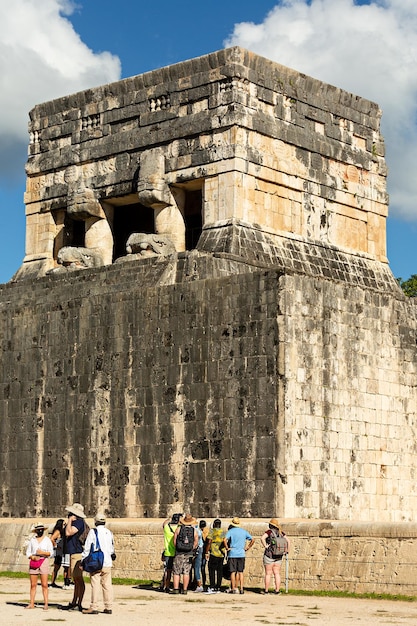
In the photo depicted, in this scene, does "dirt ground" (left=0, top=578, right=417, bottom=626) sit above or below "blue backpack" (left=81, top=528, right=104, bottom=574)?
below

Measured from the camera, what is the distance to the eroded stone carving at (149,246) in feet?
103

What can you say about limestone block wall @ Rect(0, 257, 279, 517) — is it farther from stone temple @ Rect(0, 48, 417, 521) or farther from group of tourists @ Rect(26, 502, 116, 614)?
group of tourists @ Rect(26, 502, 116, 614)

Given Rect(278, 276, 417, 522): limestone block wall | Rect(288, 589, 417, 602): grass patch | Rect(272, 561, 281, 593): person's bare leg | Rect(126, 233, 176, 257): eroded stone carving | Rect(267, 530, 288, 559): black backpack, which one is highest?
Rect(126, 233, 176, 257): eroded stone carving

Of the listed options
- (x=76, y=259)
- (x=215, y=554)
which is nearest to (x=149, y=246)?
(x=76, y=259)

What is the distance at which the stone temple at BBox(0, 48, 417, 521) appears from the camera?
1100 inches

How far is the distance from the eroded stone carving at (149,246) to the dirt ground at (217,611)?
10507mm

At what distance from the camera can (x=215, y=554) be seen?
74.3 feet

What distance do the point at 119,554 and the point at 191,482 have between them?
4.20 m

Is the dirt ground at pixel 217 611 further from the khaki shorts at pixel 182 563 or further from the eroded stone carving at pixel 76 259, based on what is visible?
the eroded stone carving at pixel 76 259

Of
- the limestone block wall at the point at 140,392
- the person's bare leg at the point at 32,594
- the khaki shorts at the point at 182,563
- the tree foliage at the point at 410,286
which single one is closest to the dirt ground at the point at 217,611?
the person's bare leg at the point at 32,594

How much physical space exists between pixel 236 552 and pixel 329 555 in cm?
144

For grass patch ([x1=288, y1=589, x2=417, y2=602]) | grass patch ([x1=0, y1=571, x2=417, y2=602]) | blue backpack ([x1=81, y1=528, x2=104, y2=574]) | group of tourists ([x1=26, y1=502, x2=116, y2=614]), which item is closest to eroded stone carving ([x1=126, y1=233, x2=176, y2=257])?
grass patch ([x1=0, y1=571, x2=417, y2=602])

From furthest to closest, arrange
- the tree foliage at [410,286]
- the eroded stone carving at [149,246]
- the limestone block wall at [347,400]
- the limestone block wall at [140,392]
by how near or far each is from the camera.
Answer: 1. the tree foliage at [410,286]
2. the eroded stone carving at [149,246]
3. the limestone block wall at [140,392]
4. the limestone block wall at [347,400]

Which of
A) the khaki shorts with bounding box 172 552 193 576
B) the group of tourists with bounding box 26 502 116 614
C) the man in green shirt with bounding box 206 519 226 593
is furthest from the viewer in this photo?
the man in green shirt with bounding box 206 519 226 593
